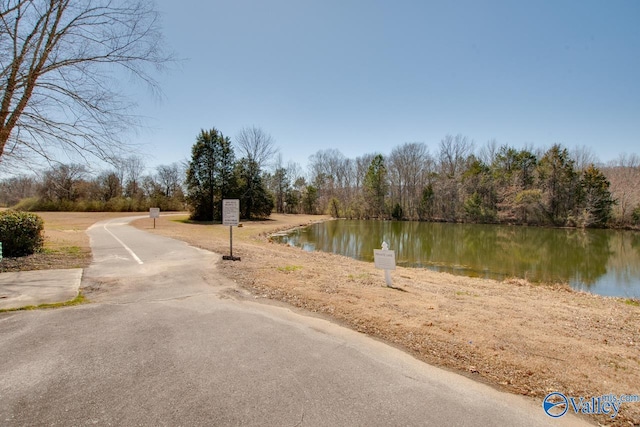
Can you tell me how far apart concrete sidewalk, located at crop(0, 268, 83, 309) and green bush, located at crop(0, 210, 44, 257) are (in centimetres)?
254

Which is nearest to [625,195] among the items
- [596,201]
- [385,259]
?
[596,201]

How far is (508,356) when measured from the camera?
3.49 meters

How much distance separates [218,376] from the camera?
9.41 feet

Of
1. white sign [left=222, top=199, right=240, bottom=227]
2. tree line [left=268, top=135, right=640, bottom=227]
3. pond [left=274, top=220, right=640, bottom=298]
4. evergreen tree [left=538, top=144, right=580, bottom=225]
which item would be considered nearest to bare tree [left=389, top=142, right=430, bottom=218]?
tree line [left=268, top=135, right=640, bottom=227]

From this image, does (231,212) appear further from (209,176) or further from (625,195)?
(625,195)

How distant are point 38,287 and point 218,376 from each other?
503 cm

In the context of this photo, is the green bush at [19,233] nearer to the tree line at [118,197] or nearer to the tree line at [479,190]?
the tree line at [118,197]

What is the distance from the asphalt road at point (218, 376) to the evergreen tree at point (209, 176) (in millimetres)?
33717

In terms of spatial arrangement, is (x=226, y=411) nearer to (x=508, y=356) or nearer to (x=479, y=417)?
(x=479, y=417)

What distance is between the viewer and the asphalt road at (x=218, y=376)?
2357 mm

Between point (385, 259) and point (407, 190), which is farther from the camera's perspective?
point (407, 190)

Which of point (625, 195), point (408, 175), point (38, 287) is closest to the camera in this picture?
point (38, 287)

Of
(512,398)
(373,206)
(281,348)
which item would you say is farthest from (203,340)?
(373,206)

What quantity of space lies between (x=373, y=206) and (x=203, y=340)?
51597 millimetres
